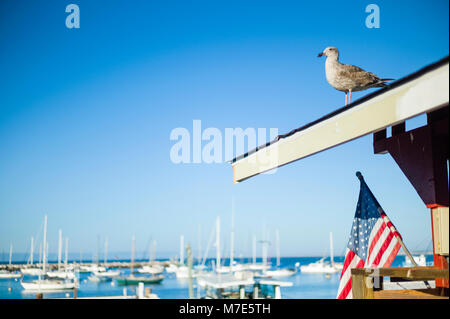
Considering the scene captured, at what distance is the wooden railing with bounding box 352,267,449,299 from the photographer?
321 centimetres

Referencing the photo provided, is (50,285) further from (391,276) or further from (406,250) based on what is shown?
(391,276)

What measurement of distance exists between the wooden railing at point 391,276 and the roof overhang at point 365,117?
1004 mm

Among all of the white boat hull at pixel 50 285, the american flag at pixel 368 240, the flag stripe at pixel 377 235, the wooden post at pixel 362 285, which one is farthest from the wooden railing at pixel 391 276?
the white boat hull at pixel 50 285

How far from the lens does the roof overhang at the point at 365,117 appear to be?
273 cm

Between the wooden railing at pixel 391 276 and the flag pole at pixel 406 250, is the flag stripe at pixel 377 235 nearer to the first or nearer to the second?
the flag pole at pixel 406 250

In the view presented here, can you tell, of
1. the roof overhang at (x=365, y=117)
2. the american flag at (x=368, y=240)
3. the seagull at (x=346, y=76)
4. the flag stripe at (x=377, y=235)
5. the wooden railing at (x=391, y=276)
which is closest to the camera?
the roof overhang at (x=365, y=117)

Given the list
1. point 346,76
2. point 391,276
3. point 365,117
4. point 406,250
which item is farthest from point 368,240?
point 365,117

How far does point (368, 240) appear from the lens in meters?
5.25

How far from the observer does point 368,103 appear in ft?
10.4

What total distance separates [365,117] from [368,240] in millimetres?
2469

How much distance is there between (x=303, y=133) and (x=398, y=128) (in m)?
1.37
